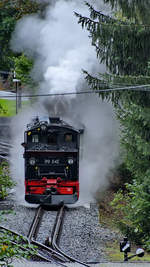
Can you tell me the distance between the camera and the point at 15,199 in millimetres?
17641

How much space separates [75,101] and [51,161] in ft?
13.3

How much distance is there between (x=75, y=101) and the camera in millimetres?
19016

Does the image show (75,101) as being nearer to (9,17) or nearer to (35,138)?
(35,138)

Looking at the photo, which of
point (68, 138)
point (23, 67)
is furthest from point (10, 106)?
point (68, 138)

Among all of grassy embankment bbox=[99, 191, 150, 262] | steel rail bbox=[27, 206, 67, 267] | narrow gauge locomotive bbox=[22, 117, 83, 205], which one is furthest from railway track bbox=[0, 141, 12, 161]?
steel rail bbox=[27, 206, 67, 267]

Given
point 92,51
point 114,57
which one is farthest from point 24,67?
point 114,57

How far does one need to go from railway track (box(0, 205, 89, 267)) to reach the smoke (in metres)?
2.72

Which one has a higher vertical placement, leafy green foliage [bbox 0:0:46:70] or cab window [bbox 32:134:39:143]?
leafy green foliage [bbox 0:0:46:70]

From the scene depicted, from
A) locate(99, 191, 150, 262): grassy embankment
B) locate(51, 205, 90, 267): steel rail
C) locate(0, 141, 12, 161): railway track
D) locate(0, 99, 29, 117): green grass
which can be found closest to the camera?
locate(51, 205, 90, 267): steel rail

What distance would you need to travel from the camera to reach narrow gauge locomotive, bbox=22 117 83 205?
15.3 metres

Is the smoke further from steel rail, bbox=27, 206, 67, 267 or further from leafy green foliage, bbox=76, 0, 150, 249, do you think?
leafy green foliage, bbox=76, 0, 150, 249

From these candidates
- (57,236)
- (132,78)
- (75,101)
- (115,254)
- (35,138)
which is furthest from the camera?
(75,101)

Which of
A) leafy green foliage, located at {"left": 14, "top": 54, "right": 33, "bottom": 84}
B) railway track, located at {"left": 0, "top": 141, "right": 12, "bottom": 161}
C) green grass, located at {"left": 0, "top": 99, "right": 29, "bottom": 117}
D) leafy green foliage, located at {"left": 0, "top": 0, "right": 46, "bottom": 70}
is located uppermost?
leafy green foliage, located at {"left": 0, "top": 0, "right": 46, "bottom": 70}

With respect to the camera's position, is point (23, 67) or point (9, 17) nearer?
point (23, 67)
